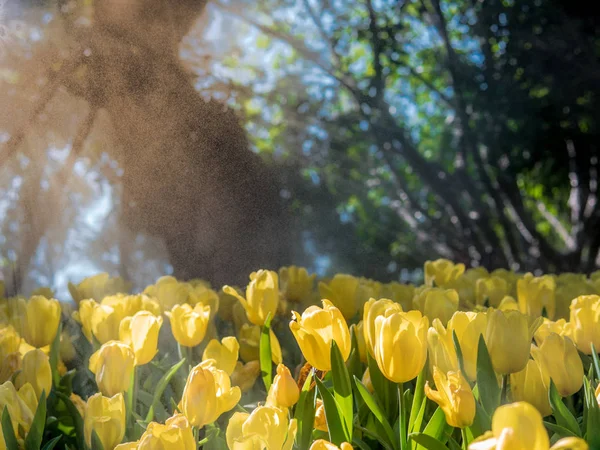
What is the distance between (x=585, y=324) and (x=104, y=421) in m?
0.55

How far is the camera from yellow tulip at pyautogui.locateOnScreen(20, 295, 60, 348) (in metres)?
0.81

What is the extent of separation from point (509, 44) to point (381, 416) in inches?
115

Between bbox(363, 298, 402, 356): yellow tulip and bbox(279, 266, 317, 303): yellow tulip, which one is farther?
bbox(279, 266, 317, 303): yellow tulip

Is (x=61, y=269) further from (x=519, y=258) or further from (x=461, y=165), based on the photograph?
(x=519, y=258)

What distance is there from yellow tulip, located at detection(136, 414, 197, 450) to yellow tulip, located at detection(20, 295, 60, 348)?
1.38 feet

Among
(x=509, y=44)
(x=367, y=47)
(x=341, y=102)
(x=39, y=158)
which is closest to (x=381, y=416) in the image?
(x=39, y=158)

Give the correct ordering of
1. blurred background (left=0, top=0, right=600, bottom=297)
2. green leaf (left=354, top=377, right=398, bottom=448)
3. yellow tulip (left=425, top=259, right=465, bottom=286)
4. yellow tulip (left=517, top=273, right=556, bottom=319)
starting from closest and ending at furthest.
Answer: green leaf (left=354, top=377, right=398, bottom=448), yellow tulip (left=517, top=273, right=556, bottom=319), yellow tulip (left=425, top=259, right=465, bottom=286), blurred background (left=0, top=0, right=600, bottom=297)

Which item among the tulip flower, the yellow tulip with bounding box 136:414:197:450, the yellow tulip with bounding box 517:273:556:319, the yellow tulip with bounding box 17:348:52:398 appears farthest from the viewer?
the yellow tulip with bounding box 517:273:556:319

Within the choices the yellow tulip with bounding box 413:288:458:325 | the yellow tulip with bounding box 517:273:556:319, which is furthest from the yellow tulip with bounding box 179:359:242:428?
the yellow tulip with bounding box 517:273:556:319

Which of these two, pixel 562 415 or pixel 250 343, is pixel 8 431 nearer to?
pixel 250 343

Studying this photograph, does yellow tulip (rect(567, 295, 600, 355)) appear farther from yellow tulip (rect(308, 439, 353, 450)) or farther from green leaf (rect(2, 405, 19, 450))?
green leaf (rect(2, 405, 19, 450))

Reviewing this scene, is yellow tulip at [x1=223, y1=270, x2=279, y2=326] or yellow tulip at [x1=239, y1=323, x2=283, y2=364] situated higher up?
yellow tulip at [x1=223, y1=270, x2=279, y2=326]

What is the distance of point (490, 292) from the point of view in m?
1.09

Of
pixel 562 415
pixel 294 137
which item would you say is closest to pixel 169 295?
pixel 562 415
